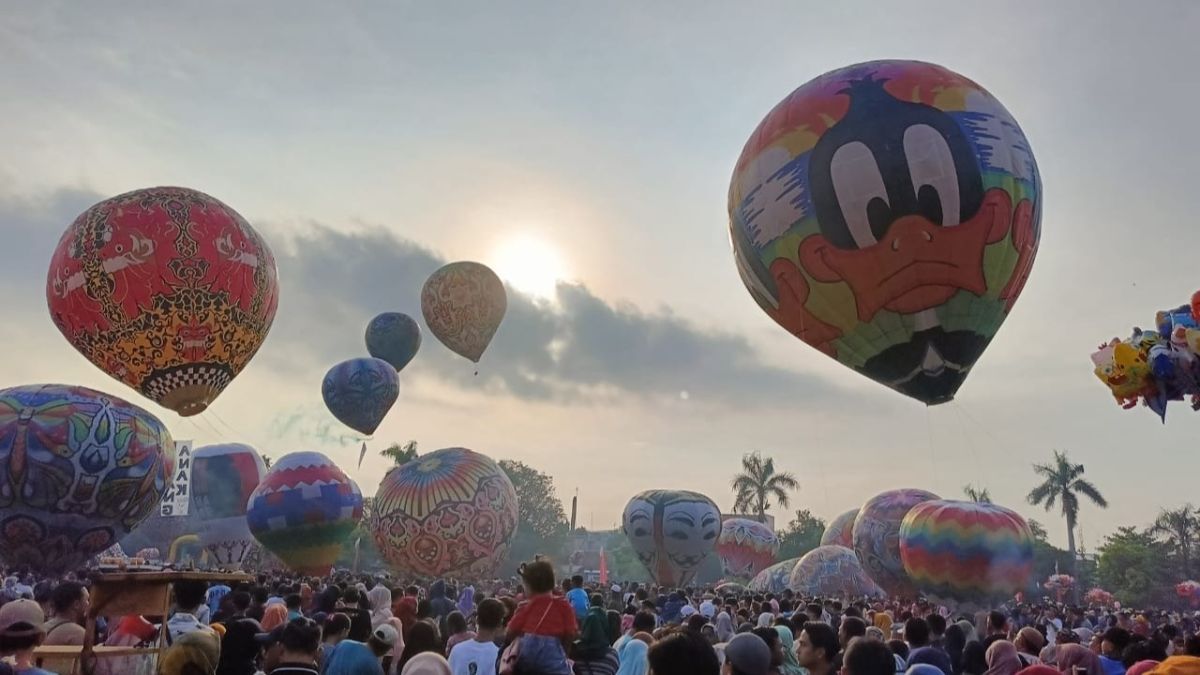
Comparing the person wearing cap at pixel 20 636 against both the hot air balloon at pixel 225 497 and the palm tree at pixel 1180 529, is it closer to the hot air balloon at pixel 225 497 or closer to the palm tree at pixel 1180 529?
the hot air balloon at pixel 225 497

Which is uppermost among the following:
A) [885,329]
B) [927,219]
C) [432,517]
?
[927,219]

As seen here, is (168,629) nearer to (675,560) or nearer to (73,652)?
(73,652)

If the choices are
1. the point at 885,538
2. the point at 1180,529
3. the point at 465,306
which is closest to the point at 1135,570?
the point at 1180,529

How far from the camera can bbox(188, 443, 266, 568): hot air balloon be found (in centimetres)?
3328

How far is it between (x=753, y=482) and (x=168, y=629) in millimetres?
68955

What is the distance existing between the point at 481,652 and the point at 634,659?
1.18 metres

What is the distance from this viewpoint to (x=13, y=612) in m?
4.75

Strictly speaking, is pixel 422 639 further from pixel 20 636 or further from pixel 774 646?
pixel 20 636

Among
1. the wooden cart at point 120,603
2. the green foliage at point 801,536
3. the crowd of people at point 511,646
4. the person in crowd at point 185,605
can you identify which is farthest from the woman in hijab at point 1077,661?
the green foliage at point 801,536

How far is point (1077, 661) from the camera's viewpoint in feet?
21.9

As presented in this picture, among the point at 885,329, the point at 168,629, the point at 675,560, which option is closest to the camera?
the point at 168,629

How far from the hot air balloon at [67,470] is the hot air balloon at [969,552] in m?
17.1

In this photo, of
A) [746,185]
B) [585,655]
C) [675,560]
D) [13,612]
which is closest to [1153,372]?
[746,185]

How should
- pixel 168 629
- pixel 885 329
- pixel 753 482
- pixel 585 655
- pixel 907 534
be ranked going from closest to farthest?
pixel 168 629
pixel 585 655
pixel 885 329
pixel 907 534
pixel 753 482
